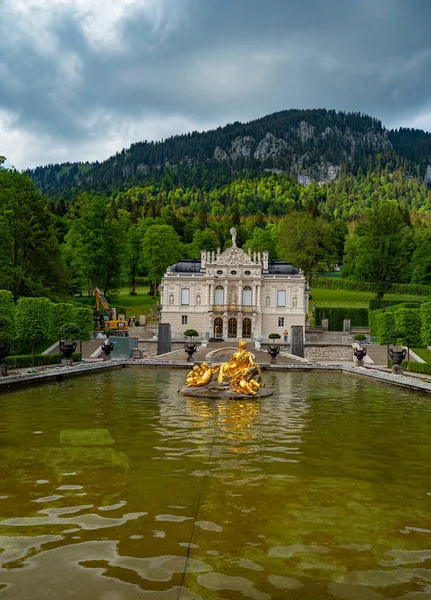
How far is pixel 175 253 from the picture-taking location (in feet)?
291

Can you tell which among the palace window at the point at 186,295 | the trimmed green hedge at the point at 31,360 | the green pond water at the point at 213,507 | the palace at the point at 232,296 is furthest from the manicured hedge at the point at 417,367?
the palace window at the point at 186,295

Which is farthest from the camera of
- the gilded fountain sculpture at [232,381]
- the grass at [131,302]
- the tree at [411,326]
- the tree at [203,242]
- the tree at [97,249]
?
the tree at [203,242]

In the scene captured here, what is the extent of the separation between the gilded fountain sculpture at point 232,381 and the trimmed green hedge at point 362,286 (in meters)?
72.9

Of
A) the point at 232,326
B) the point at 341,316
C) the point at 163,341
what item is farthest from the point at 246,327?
the point at 163,341

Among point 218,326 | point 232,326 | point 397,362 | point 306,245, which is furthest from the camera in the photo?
point 306,245

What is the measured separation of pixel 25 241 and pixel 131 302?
31.5 metres

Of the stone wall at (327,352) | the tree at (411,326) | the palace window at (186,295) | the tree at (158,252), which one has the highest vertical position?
the tree at (158,252)

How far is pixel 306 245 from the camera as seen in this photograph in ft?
308

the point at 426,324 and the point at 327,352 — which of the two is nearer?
the point at 426,324

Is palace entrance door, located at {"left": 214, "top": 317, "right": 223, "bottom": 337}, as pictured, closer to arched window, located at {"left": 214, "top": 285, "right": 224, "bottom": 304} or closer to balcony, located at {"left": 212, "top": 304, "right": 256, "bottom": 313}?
balcony, located at {"left": 212, "top": 304, "right": 256, "bottom": 313}

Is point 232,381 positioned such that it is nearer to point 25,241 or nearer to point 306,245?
point 25,241

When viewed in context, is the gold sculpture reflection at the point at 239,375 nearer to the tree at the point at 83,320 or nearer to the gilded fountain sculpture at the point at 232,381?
the gilded fountain sculpture at the point at 232,381

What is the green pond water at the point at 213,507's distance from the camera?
5.65 m

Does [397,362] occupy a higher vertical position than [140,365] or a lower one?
higher
